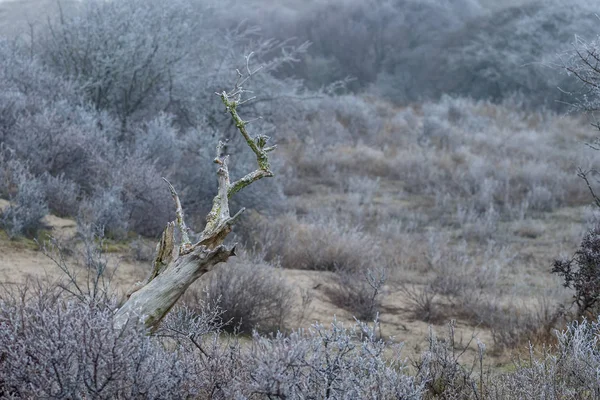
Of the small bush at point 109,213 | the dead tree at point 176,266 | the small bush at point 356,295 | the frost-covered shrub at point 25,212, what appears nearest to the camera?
the dead tree at point 176,266

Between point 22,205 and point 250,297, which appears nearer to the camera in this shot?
point 250,297

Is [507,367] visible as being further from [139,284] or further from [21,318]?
[21,318]

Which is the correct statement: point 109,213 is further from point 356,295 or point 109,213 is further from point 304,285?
point 356,295

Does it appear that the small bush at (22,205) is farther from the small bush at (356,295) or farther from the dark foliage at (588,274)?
the dark foliage at (588,274)

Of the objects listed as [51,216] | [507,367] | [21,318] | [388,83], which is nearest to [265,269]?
[507,367]

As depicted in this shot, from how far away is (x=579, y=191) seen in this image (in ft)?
37.3

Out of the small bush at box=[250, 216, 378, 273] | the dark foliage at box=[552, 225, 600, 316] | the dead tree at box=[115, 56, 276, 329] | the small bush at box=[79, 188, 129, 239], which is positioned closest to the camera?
the dead tree at box=[115, 56, 276, 329]

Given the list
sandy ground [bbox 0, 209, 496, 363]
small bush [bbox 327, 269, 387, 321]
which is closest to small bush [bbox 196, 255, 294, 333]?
sandy ground [bbox 0, 209, 496, 363]

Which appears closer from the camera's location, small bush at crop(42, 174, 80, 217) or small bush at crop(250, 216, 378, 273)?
small bush at crop(42, 174, 80, 217)

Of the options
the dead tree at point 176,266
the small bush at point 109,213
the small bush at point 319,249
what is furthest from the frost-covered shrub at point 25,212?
the dead tree at point 176,266

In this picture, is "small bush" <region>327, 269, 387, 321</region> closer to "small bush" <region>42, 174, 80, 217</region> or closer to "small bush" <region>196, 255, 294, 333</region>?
"small bush" <region>196, 255, 294, 333</region>

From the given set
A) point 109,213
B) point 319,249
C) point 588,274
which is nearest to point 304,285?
point 319,249

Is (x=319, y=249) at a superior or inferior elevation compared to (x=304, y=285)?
inferior

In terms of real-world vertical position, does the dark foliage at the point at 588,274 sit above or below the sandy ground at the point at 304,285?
above
